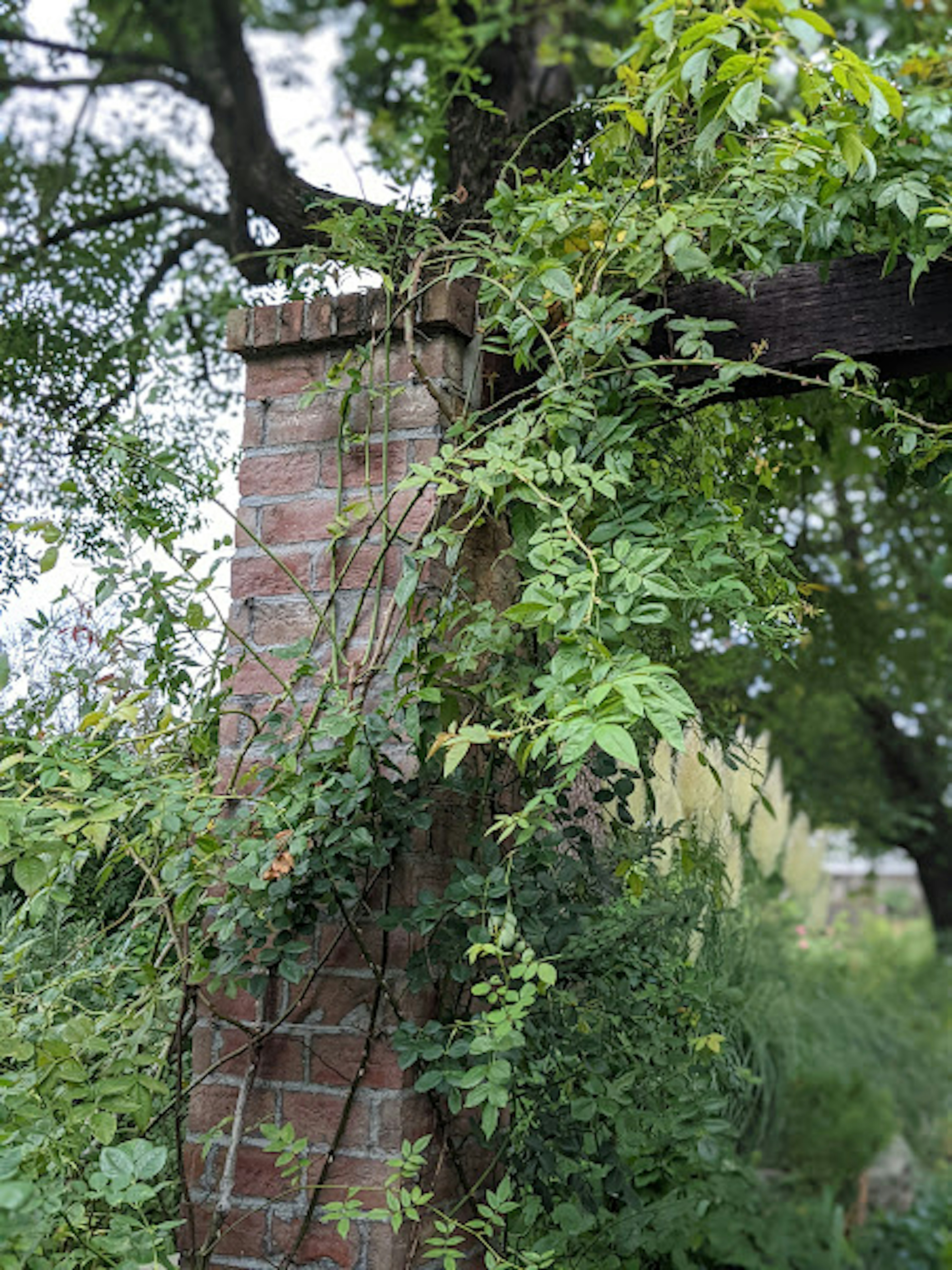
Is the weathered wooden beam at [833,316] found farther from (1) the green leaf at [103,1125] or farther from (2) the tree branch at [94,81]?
(2) the tree branch at [94,81]

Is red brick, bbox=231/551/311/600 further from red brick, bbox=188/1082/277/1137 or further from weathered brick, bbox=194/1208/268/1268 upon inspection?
weathered brick, bbox=194/1208/268/1268

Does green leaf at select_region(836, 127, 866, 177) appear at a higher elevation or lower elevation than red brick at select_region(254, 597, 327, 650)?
higher

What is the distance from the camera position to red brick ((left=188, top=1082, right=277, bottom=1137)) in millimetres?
1847

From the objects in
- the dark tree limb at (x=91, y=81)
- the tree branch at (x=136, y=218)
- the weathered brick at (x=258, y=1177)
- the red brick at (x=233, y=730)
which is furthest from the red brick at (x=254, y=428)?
the dark tree limb at (x=91, y=81)

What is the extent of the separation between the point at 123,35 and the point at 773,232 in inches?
134

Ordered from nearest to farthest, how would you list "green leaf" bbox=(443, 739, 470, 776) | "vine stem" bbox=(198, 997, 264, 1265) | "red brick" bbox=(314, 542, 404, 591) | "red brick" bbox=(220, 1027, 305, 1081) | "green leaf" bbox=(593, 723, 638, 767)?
1. "green leaf" bbox=(593, 723, 638, 767)
2. "green leaf" bbox=(443, 739, 470, 776)
3. "vine stem" bbox=(198, 997, 264, 1265)
4. "red brick" bbox=(220, 1027, 305, 1081)
5. "red brick" bbox=(314, 542, 404, 591)

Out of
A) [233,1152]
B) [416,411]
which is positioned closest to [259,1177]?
[233,1152]

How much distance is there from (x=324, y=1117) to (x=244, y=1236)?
22cm

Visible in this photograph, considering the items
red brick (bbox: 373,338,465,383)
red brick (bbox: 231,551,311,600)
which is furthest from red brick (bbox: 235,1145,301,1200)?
red brick (bbox: 373,338,465,383)

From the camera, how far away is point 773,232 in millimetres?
1866

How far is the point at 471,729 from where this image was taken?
1.52 metres

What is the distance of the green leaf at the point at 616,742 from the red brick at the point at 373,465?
0.77 meters

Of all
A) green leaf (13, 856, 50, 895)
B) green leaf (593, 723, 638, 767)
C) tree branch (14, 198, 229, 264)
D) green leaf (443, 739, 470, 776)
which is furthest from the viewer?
tree branch (14, 198, 229, 264)

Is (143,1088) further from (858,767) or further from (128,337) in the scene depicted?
(858,767)
